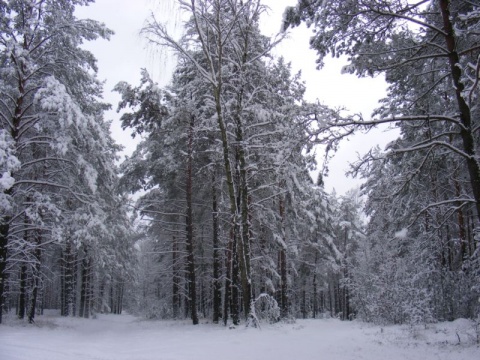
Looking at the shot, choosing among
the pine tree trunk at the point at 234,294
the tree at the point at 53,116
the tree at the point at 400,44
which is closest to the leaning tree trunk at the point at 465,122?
the tree at the point at 400,44

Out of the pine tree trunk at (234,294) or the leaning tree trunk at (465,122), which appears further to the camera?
the pine tree trunk at (234,294)

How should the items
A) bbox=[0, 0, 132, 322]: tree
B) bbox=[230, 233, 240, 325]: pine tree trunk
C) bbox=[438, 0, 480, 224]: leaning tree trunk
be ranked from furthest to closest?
bbox=[230, 233, 240, 325]: pine tree trunk → bbox=[0, 0, 132, 322]: tree → bbox=[438, 0, 480, 224]: leaning tree trunk

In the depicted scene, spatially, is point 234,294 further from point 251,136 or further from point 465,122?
point 465,122

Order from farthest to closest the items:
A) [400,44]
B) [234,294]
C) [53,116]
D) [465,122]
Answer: [234,294] → [53,116] → [400,44] → [465,122]

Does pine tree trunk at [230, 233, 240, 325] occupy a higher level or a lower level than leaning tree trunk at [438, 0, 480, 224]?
lower

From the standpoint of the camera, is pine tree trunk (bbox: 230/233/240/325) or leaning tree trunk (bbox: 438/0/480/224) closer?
leaning tree trunk (bbox: 438/0/480/224)

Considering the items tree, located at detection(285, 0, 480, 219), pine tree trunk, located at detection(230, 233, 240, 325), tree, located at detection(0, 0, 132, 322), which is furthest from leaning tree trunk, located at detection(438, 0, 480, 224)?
tree, located at detection(0, 0, 132, 322)

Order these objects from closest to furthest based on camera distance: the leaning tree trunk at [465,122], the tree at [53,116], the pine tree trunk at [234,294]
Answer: the leaning tree trunk at [465,122], the tree at [53,116], the pine tree trunk at [234,294]

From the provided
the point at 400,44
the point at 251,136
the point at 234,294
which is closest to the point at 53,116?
the point at 251,136

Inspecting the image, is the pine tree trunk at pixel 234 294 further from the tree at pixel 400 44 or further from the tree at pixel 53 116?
the tree at pixel 400 44

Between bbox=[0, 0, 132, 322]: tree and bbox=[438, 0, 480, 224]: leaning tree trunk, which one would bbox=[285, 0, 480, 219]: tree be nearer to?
bbox=[438, 0, 480, 224]: leaning tree trunk

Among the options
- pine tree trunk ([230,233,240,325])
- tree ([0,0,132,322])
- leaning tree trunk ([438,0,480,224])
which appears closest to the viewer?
leaning tree trunk ([438,0,480,224])

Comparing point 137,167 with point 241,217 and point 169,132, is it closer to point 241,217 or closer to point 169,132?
point 169,132

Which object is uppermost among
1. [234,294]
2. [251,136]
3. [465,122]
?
[251,136]
